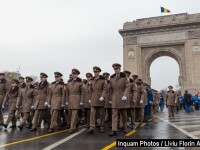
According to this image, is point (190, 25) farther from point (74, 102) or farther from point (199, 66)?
point (74, 102)

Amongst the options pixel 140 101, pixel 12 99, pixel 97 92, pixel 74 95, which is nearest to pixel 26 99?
pixel 12 99

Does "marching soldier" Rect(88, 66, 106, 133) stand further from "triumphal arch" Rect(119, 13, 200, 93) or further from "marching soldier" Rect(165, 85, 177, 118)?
"triumphal arch" Rect(119, 13, 200, 93)

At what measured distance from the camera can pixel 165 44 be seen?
33.4 metres

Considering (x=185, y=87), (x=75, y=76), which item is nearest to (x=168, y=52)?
(x=185, y=87)

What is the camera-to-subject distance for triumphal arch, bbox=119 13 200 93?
106 ft

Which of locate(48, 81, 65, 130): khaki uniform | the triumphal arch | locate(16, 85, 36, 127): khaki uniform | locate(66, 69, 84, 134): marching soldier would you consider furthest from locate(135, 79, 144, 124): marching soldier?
the triumphal arch

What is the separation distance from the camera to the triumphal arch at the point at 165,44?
32438mm

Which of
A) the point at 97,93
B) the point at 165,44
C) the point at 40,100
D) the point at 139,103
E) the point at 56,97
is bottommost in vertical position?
the point at 139,103

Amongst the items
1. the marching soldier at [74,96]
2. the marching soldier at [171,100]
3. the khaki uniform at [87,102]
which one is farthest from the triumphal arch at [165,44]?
the marching soldier at [74,96]

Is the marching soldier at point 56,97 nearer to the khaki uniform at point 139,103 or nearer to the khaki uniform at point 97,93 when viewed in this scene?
the khaki uniform at point 97,93

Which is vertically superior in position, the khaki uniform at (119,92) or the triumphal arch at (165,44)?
the triumphal arch at (165,44)

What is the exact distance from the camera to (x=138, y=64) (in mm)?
34750

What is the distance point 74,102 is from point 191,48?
2791cm

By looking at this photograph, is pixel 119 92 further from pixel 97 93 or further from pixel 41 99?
pixel 41 99
